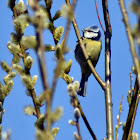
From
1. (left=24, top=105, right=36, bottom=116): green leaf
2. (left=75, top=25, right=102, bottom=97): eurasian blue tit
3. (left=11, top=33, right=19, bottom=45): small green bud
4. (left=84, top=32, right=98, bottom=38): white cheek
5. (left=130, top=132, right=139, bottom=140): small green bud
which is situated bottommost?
(left=130, top=132, right=139, bottom=140): small green bud

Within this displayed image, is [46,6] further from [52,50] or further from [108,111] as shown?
[108,111]

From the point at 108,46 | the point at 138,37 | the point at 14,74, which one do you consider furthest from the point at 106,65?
the point at 138,37

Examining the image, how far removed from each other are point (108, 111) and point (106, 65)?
1.32ft

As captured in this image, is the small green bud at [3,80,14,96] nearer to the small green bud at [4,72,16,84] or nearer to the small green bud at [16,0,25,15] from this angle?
the small green bud at [4,72,16,84]

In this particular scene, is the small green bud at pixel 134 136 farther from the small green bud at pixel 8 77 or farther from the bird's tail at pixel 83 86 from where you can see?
the bird's tail at pixel 83 86

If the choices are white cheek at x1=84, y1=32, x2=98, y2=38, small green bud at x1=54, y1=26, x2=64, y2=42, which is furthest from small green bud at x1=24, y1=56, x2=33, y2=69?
white cheek at x1=84, y1=32, x2=98, y2=38

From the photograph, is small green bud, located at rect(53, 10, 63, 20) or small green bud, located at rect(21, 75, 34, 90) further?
small green bud, located at rect(53, 10, 63, 20)

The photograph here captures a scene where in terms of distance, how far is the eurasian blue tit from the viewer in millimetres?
4043

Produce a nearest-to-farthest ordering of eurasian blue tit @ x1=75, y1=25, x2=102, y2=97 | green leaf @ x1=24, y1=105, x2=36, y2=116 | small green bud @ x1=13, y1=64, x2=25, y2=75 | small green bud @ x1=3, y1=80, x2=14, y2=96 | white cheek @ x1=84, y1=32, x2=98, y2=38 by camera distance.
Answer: green leaf @ x1=24, y1=105, x2=36, y2=116 → small green bud @ x1=13, y1=64, x2=25, y2=75 → small green bud @ x1=3, y1=80, x2=14, y2=96 → eurasian blue tit @ x1=75, y1=25, x2=102, y2=97 → white cheek @ x1=84, y1=32, x2=98, y2=38

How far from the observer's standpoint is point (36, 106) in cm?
131

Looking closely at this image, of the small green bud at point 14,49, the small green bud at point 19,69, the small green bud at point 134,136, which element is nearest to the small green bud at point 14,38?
A: the small green bud at point 14,49

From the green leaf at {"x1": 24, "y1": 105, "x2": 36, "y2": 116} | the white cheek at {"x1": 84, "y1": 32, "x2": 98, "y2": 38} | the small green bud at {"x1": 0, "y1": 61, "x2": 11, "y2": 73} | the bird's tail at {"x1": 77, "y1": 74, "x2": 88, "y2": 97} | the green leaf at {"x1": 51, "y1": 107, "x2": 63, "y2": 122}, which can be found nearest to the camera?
the green leaf at {"x1": 51, "y1": 107, "x2": 63, "y2": 122}

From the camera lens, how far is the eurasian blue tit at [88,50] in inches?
159

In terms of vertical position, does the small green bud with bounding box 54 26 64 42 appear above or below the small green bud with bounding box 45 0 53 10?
below
